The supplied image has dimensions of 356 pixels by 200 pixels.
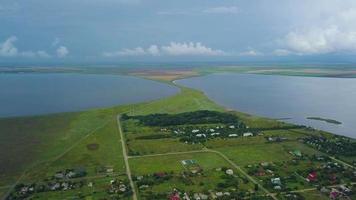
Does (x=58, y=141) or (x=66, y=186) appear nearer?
(x=66, y=186)

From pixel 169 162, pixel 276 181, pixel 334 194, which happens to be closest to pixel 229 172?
pixel 276 181

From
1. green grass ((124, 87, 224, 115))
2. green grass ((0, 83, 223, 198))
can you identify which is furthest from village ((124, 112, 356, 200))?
green grass ((124, 87, 224, 115))

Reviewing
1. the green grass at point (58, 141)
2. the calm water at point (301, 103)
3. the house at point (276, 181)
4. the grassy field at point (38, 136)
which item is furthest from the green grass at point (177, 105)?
the house at point (276, 181)

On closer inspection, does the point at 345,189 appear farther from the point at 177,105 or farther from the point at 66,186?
the point at 177,105

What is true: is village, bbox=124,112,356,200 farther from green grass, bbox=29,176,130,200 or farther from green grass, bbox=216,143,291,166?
green grass, bbox=29,176,130,200

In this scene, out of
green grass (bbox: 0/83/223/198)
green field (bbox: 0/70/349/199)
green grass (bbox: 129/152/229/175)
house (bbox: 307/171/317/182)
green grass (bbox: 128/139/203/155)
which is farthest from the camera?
green grass (bbox: 128/139/203/155)

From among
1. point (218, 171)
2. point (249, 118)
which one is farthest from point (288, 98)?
point (218, 171)

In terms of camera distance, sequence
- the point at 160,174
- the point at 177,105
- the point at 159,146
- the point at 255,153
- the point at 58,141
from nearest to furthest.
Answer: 1. the point at 160,174
2. the point at 255,153
3. the point at 159,146
4. the point at 58,141
5. the point at 177,105

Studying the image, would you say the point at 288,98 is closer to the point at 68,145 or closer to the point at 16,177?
the point at 68,145

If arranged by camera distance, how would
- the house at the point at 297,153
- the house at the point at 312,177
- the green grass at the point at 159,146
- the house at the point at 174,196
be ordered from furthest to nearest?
the green grass at the point at 159,146 < the house at the point at 297,153 < the house at the point at 312,177 < the house at the point at 174,196

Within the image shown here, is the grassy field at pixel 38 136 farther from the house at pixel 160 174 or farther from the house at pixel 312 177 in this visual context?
the house at pixel 312 177

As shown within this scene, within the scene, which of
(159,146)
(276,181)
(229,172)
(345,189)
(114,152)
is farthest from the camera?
(159,146)
